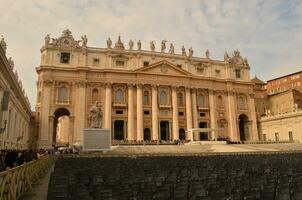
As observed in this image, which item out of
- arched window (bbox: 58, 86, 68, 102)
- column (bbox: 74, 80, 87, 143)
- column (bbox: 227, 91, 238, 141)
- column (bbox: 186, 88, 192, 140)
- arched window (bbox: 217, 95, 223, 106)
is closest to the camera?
column (bbox: 74, 80, 87, 143)

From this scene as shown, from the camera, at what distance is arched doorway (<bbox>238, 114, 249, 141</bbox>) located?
68688mm

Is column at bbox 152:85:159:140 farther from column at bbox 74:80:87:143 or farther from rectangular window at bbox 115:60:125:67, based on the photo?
column at bbox 74:80:87:143

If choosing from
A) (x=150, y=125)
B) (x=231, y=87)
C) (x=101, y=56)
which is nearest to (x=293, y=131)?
(x=231, y=87)

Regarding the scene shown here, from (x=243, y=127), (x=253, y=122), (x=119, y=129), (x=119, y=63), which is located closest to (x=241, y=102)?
(x=253, y=122)

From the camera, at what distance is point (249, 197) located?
5.77 meters

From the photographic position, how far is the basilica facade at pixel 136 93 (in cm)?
5578

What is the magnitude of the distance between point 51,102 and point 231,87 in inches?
1610

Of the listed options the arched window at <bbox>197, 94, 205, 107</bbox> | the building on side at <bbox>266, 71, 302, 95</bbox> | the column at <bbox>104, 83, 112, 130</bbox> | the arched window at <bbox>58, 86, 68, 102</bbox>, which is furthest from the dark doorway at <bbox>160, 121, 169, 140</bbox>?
the building on side at <bbox>266, 71, 302, 95</bbox>

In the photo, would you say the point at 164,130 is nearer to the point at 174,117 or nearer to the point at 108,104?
the point at 174,117

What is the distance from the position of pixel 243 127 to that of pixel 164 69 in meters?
25.3

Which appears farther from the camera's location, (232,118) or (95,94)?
(232,118)

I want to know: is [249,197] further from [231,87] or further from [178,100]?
[231,87]

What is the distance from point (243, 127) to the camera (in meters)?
70.1

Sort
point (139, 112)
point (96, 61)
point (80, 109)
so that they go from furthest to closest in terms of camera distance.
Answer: point (96, 61)
point (139, 112)
point (80, 109)
